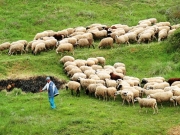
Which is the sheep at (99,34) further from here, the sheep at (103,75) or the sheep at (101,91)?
the sheep at (101,91)

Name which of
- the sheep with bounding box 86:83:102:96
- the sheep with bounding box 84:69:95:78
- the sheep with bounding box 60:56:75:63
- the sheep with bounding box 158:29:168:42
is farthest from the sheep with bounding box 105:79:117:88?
the sheep with bounding box 158:29:168:42

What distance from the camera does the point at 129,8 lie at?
115ft

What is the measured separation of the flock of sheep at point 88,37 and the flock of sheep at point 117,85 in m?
2.74

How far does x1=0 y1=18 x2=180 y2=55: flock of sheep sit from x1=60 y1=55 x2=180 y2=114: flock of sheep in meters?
2.74

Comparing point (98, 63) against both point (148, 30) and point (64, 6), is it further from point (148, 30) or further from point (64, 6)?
point (64, 6)

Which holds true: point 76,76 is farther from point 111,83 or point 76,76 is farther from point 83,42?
point 83,42

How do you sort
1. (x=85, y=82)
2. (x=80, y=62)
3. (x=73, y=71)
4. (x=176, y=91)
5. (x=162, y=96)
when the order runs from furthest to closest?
(x=80, y=62) → (x=73, y=71) → (x=85, y=82) → (x=176, y=91) → (x=162, y=96)

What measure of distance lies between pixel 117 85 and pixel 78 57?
4.87 metres

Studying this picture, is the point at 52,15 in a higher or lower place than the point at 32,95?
higher

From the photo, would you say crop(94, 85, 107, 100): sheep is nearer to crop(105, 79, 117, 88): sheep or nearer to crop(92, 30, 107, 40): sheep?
crop(105, 79, 117, 88): sheep

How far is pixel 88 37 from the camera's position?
26.5 metres

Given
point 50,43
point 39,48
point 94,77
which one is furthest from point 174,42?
point 39,48

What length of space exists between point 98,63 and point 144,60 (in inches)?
115

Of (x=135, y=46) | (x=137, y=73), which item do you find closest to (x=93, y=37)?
(x=135, y=46)
